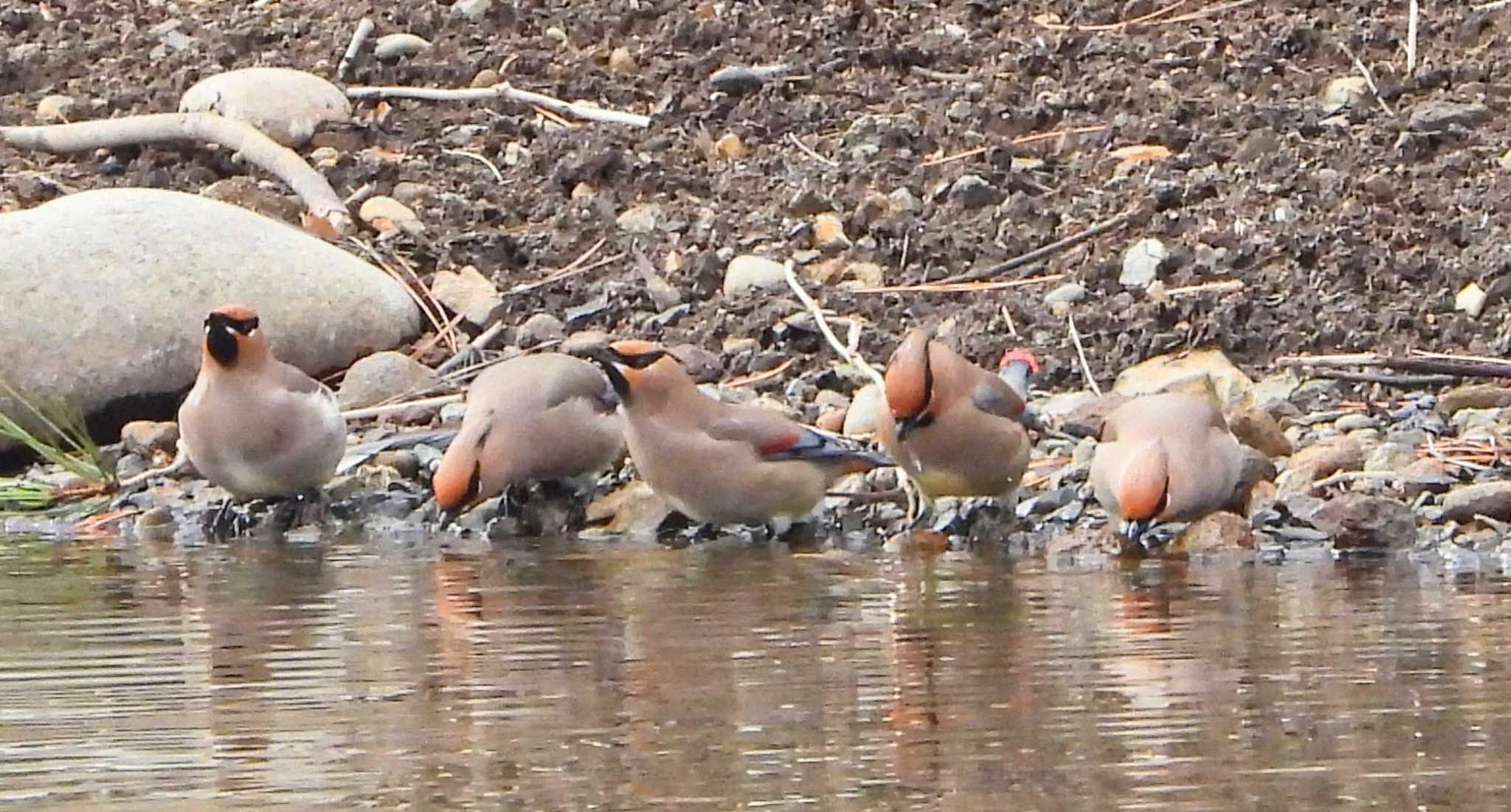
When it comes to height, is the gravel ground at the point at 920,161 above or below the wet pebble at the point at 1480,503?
above

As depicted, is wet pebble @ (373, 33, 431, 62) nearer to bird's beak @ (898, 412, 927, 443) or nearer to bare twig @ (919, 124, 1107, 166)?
bare twig @ (919, 124, 1107, 166)

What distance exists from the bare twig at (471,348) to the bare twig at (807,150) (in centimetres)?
144

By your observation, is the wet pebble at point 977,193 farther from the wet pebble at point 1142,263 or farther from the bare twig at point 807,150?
the wet pebble at point 1142,263

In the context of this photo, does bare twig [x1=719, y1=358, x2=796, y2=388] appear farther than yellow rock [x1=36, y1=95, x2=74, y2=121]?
No

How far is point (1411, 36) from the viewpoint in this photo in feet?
34.8

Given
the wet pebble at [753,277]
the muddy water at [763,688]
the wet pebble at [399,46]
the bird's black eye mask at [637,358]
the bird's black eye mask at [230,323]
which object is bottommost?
the muddy water at [763,688]

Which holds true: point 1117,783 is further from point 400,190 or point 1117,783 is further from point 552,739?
point 400,190

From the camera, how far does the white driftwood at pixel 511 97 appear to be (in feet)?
35.6

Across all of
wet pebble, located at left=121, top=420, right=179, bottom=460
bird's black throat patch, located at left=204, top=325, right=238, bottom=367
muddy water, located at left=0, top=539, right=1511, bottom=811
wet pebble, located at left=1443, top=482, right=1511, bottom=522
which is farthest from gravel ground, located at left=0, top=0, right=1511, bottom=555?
muddy water, located at left=0, top=539, right=1511, bottom=811

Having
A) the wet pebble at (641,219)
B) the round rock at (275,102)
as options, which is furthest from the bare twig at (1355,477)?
the round rock at (275,102)

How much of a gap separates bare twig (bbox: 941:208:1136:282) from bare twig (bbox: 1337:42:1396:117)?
116 centimetres

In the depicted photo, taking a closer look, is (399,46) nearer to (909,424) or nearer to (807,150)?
(807,150)

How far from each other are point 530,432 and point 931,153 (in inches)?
115

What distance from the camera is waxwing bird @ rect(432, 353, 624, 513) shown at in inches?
306
